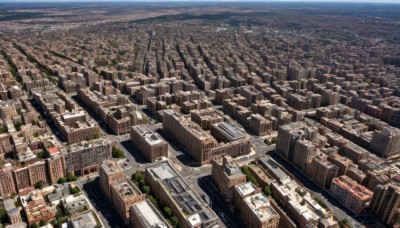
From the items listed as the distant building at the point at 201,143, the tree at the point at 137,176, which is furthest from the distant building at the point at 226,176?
the tree at the point at 137,176

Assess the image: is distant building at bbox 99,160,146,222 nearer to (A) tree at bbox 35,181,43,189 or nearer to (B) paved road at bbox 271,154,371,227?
(A) tree at bbox 35,181,43,189

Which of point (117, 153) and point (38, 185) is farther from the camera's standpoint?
point (117, 153)

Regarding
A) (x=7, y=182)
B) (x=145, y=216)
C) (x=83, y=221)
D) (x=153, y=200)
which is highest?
(x=145, y=216)

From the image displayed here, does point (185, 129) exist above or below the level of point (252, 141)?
above

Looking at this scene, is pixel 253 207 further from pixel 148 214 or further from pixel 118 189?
pixel 118 189

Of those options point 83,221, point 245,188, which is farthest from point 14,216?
point 245,188

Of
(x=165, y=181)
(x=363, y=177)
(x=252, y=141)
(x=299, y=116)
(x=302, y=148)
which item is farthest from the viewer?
(x=299, y=116)

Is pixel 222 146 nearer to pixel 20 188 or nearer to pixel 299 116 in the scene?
pixel 299 116

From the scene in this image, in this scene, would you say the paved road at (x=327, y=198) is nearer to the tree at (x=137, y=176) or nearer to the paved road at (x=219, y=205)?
the paved road at (x=219, y=205)

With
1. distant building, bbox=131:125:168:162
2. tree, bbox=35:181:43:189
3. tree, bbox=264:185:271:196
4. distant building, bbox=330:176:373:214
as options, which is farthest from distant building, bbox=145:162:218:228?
distant building, bbox=330:176:373:214

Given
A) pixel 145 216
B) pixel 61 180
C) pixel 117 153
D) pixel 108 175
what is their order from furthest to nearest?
1. pixel 117 153
2. pixel 61 180
3. pixel 108 175
4. pixel 145 216

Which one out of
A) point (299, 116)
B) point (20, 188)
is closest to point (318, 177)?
point (299, 116)
